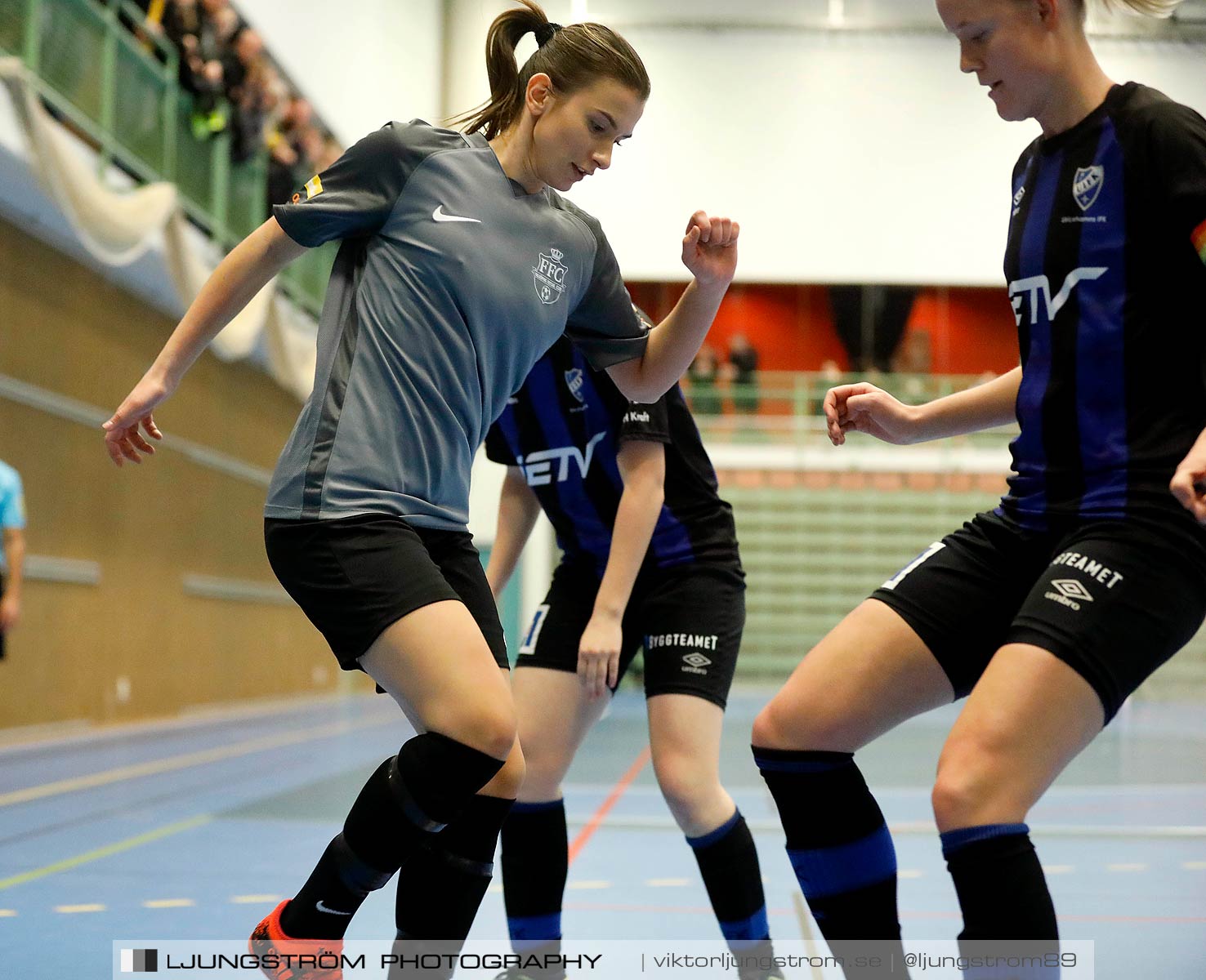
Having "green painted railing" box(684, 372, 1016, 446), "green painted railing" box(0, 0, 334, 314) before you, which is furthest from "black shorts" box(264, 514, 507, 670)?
"green painted railing" box(684, 372, 1016, 446)

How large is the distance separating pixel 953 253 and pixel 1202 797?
466 inches

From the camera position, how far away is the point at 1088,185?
1916 mm

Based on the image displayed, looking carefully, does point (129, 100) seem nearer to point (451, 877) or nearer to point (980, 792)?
point (451, 877)

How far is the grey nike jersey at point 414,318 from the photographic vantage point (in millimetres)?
2062

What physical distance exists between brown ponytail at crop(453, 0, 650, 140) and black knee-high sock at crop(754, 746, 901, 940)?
45.2 inches

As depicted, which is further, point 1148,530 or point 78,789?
point 78,789

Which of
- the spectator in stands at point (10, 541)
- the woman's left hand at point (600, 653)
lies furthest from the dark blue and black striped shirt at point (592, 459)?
the spectator in stands at point (10, 541)

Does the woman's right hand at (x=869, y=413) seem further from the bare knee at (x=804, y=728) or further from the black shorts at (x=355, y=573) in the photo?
the black shorts at (x=355, y=573)

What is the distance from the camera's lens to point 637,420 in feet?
9.43

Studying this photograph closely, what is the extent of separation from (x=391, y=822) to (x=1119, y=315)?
130cm

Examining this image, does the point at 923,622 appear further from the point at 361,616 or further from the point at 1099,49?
the point at 1099,49

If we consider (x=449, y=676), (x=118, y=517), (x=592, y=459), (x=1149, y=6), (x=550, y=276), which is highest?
(x=118, y=517)

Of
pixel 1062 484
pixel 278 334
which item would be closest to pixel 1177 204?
pixel 1062 484

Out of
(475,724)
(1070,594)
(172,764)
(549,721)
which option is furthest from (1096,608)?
(172,764)
